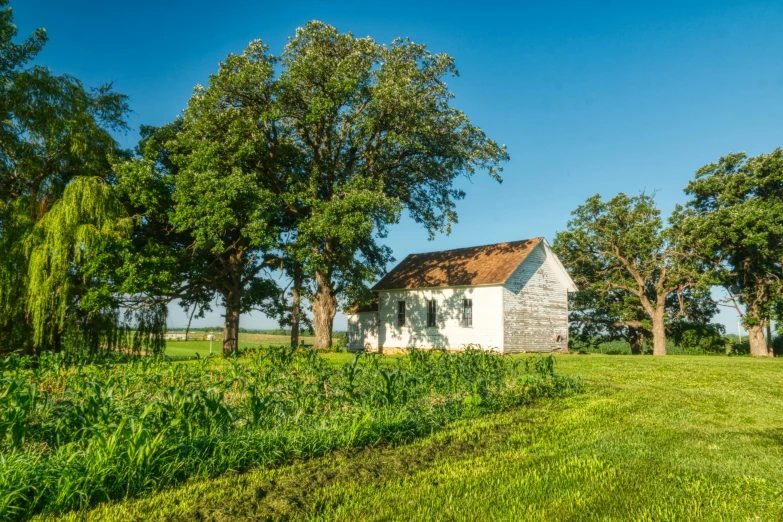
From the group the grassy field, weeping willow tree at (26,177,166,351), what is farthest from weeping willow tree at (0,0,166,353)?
the grassy field

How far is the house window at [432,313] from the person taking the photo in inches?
1067

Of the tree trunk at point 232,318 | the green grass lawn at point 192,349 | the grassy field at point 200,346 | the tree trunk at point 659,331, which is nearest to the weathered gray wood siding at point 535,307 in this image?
the tree trunk at point 659,331

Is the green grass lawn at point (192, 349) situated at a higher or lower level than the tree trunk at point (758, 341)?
lower

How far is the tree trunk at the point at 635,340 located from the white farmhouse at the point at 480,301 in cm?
1120

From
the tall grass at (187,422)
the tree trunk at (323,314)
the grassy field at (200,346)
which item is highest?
the tree trunk at (323,314)

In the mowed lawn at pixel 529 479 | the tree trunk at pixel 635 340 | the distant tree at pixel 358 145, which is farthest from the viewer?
the tree trunk at pixel 635 340

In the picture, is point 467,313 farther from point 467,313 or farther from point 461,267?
point 461,267

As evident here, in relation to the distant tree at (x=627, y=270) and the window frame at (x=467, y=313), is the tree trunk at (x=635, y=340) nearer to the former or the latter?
Answer: the distant tree at (x=627, y=270)

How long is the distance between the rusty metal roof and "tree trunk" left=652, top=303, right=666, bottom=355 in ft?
37.5

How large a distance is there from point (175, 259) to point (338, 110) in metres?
9.54

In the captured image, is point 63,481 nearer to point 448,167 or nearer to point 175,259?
point 175,259

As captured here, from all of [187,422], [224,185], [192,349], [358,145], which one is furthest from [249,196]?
[192,349]

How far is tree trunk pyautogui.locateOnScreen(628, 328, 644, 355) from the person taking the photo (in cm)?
3554

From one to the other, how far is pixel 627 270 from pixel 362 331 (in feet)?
58.9
